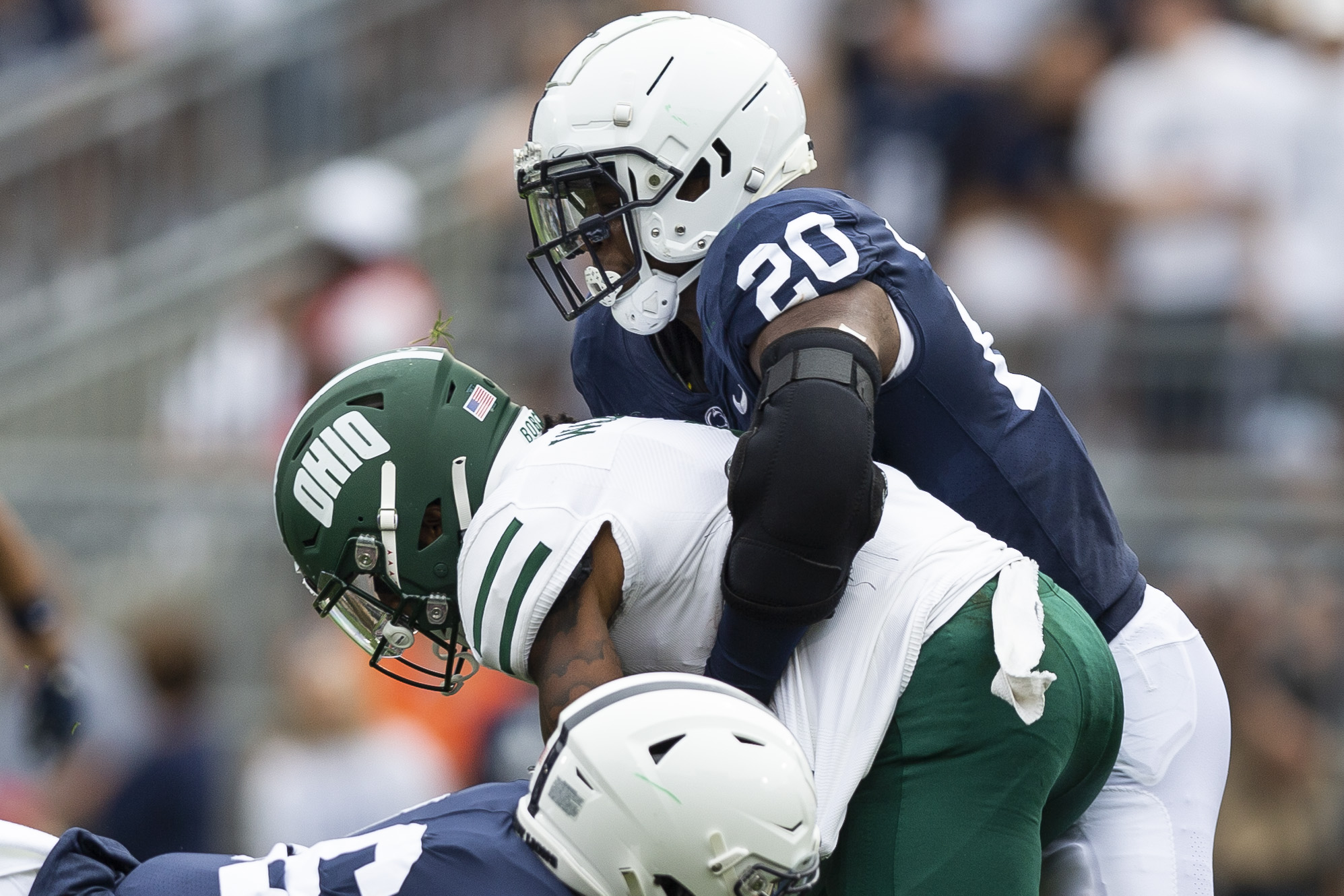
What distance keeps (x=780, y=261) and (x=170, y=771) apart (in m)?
3.74

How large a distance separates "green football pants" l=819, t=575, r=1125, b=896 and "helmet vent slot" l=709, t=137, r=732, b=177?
0.94 metres

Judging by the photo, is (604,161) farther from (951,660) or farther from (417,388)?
(951,660)

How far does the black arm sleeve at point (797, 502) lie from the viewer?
2547 mm

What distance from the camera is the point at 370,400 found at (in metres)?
2.98

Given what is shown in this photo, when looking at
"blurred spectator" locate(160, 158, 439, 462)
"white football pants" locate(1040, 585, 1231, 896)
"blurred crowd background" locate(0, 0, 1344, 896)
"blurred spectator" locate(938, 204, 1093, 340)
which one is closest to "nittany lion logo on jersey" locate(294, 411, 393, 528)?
"white football pants" locate(1040, 585, 1231, 896)

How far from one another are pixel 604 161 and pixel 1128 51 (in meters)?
4.70

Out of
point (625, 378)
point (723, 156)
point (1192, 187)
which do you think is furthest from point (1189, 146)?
point (723, 156)

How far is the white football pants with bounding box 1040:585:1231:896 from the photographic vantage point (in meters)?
3.07

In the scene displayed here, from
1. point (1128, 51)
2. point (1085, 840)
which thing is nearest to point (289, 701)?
point (1085, 840)

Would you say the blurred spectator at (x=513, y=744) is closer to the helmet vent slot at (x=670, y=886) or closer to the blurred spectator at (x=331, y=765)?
the blurred spectator at (x=331, y=765)

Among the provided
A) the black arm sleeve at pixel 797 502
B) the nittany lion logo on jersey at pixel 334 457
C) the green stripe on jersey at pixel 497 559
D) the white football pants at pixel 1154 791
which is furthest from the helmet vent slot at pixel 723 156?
the white football pants at pixel 1154 791

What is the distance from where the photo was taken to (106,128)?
26.1 ft

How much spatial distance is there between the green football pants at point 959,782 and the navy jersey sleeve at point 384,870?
501 mm

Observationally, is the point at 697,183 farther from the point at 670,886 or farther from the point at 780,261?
the point at 670,886
